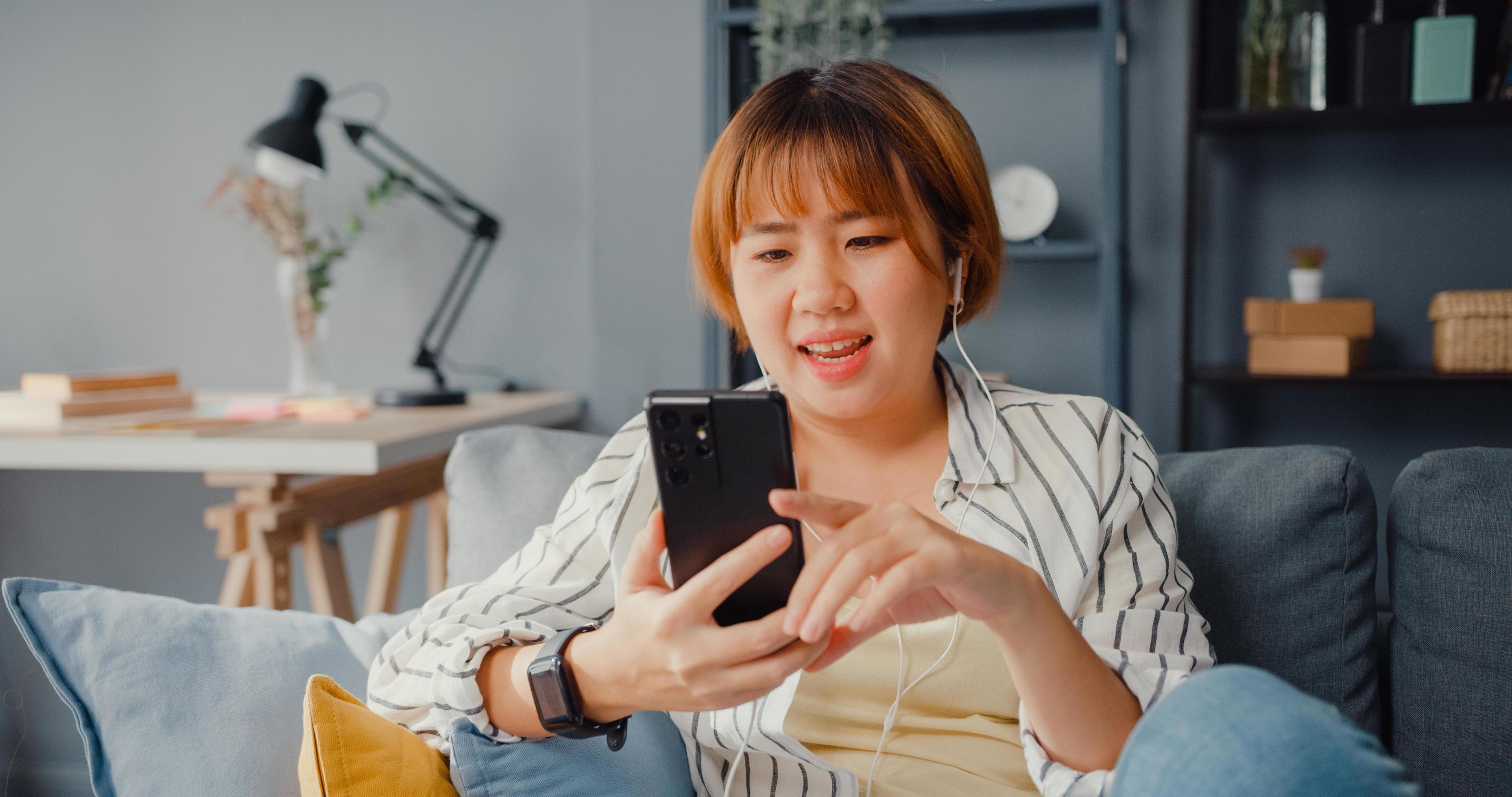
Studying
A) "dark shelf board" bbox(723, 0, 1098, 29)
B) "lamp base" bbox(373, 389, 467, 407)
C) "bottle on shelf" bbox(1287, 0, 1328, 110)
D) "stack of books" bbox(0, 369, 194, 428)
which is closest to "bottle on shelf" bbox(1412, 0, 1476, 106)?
"bottle on shelf" bbox(1287, 0, 1328, 110)

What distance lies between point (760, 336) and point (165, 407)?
5.02ft

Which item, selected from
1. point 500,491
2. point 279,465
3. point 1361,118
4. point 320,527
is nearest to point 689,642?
point 500,491

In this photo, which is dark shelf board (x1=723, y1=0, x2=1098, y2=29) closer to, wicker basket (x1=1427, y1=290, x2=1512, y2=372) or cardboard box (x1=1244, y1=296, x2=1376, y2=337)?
cardboard box (x1=1244, y1=296, x2=1376, y2=337)

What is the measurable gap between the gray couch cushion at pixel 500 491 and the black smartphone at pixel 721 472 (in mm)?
588

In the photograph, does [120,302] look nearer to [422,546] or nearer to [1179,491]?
[422,546]

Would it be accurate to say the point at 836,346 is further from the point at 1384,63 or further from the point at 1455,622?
the point at 1384,63

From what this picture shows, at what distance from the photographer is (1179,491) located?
1141 mm

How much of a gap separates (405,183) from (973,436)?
5.19ft

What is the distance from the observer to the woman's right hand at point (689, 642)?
2.20 feet

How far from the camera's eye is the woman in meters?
0.81

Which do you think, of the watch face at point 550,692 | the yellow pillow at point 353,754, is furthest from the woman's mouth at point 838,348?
the yellow pillow at point 353,754

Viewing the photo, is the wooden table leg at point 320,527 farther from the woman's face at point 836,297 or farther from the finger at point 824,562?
the finger at point 824,562

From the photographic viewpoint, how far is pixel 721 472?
66 centimetres

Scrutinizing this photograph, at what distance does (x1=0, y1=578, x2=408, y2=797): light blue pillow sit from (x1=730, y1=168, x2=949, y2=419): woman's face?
1.77ft
